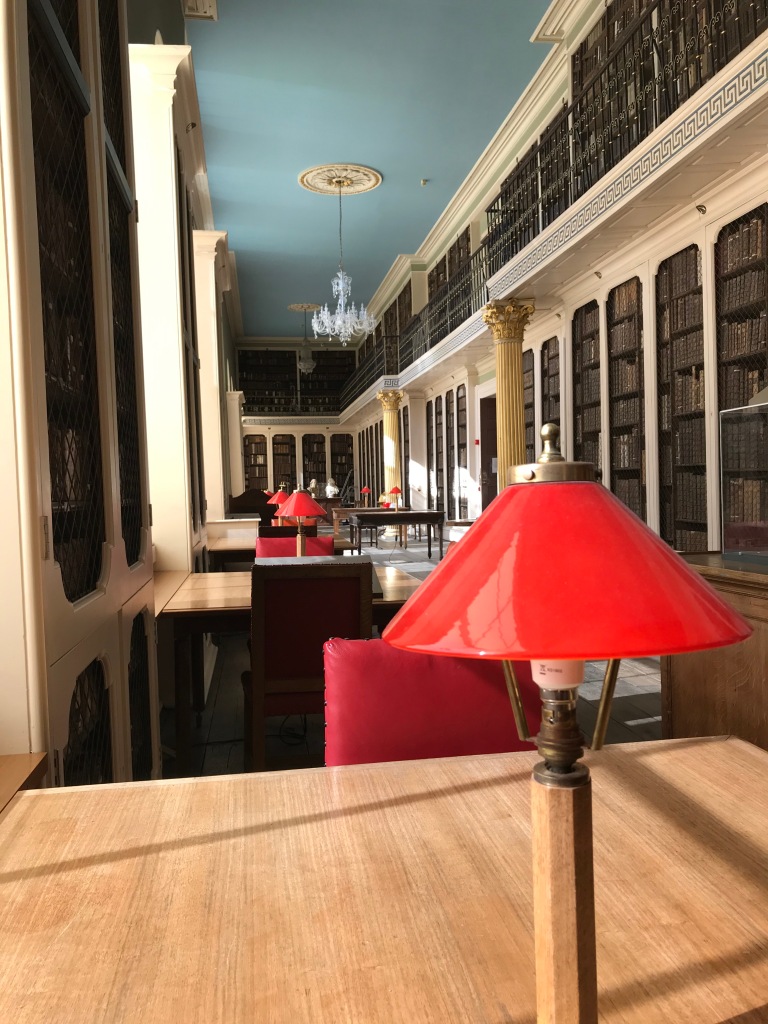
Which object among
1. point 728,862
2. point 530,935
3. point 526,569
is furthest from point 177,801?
point 526,569

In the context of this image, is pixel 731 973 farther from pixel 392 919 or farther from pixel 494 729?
pixel 494 729

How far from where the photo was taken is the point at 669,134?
18.2 ft

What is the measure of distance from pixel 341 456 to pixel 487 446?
43.9 ft

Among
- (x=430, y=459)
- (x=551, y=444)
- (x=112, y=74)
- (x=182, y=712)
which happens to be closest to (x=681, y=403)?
(x=182, y=712)

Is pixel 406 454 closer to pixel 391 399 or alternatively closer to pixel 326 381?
pixel 391 399

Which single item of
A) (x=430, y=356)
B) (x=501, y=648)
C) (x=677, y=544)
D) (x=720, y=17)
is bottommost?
(x=677, y=544)

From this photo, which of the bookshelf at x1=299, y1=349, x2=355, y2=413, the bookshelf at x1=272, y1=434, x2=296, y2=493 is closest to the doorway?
the bookshelf at x1=299, y1=349, x2=355, y2=413

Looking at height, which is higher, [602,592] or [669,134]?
[669,134]

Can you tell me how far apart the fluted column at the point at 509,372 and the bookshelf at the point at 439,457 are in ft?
18.5

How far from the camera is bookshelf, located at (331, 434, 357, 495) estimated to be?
25594 millimetres

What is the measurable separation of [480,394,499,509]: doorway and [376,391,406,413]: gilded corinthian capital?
4.80m

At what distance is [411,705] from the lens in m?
1.56

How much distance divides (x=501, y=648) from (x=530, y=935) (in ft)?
1.77

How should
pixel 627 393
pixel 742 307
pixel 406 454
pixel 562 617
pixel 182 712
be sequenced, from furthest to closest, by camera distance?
pixel 406 454, pixel 627 393, pixel 742 307, pixel 182 712, pixel 562 617
